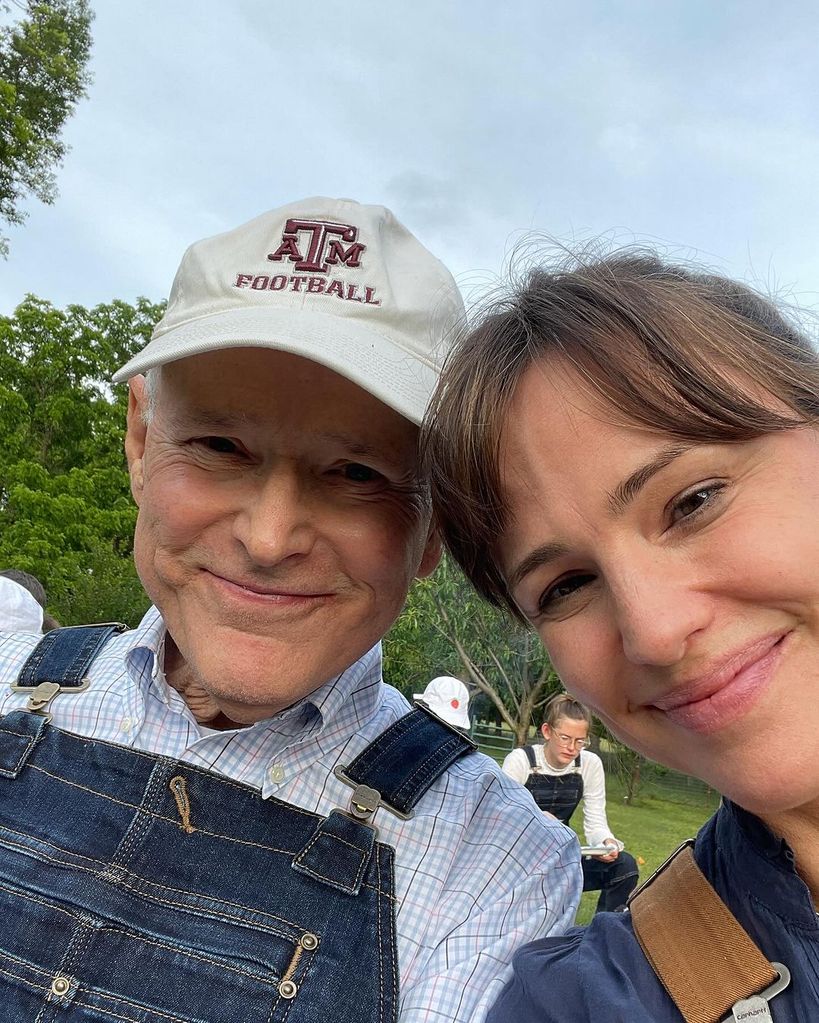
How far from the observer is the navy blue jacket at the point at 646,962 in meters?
1.12

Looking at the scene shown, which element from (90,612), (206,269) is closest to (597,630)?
(206,269)

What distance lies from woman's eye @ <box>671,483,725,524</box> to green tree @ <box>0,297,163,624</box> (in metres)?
12.7

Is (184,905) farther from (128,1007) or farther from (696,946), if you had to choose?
(696,946)

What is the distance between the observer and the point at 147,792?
1470 millimetres

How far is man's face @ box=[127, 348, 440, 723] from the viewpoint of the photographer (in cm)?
139

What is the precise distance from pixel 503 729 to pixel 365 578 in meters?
28.4

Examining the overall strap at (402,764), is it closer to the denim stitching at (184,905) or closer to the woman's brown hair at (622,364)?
the denim stitching at (184,905)

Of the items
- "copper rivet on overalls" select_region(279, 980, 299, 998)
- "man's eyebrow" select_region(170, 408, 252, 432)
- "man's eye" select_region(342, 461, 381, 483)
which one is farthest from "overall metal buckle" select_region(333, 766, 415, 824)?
"man's eyebrow" select_region(170, 408, 252, 432)

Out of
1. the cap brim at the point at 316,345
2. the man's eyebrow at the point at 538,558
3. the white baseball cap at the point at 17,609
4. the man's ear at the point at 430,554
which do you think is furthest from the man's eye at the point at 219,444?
the white baseball cap at the point at 17,609

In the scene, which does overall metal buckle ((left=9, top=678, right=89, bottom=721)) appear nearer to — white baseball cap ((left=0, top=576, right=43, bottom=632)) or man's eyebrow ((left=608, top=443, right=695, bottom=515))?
man's eyebrow ((left=608, top=443, right=695, bottom=515))

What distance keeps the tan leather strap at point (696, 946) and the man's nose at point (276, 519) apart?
2.80 ft

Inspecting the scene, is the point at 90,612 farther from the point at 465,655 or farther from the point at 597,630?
the point at 597,630

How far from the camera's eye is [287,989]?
49.0 inches

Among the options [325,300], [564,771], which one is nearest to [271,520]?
[325,300]
